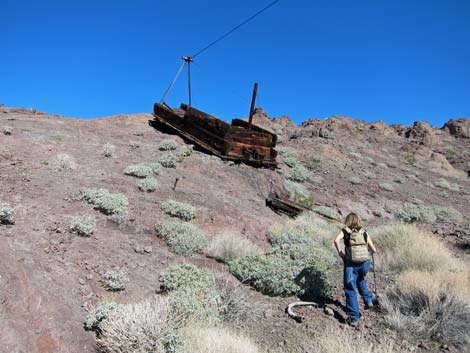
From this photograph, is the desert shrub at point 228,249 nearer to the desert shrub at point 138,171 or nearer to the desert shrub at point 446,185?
the desert shrub at point 138,171

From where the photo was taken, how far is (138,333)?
3703mm

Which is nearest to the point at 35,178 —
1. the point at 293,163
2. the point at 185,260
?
the point at 185,260

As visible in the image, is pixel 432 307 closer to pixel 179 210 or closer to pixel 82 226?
pixel 179 210

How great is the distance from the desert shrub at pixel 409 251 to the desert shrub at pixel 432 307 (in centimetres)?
95

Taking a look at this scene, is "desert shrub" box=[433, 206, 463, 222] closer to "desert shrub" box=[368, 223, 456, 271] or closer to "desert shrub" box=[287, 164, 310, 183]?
"desert shrub" box=[287, 164, 310, 183]

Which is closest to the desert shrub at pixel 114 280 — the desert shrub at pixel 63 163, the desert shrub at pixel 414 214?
the desert shrub at pixel 63 163

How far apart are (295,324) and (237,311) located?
891mm

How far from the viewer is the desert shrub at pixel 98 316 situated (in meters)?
4.09

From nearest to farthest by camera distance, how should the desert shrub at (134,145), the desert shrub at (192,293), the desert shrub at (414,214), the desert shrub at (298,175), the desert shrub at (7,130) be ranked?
the desert shrub at (192,293), the desert shrub at (7,130), the desert shrub at (134,145), the desert shrub at (414,214), the desert shrub at (298,175)

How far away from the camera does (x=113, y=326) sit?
384cm

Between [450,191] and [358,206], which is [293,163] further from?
[450,191]

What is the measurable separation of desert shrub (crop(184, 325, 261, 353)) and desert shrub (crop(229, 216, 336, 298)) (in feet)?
7.19

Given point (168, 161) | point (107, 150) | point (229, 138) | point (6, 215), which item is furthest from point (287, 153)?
point (6, 215)

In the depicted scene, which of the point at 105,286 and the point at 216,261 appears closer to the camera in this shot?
the point at 105,286
